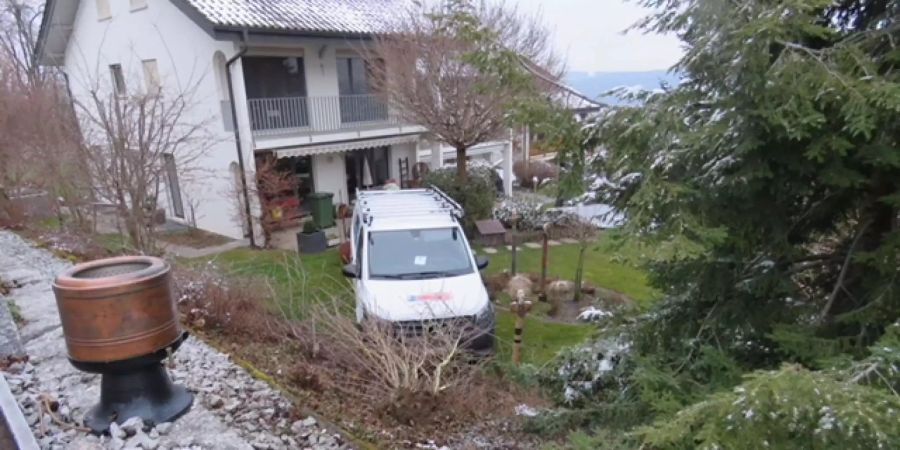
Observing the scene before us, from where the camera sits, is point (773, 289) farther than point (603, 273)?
No

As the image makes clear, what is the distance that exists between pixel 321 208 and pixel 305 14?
5574 mm

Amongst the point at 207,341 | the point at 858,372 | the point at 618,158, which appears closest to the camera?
the point at 858,372

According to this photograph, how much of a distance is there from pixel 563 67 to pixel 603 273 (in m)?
7.44

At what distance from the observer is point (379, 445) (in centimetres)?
378

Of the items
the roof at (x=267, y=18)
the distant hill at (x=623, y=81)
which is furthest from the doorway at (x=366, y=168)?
the distant hill at (x=623, y=81)

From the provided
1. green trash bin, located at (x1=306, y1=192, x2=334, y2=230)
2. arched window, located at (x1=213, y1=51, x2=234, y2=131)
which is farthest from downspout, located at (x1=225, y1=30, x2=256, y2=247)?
green trash bin, located at (x1=306, y1=192, x2=334, y2=230)

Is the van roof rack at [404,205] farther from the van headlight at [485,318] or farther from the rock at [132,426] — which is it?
the rock at [132,426]

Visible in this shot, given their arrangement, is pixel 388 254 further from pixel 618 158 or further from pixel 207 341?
pixel 618 158

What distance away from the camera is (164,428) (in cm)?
365

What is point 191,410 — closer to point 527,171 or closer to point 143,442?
point 143,442

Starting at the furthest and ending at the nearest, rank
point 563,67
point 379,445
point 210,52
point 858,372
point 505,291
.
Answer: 1. point 563,67
2. point 210,52
3. point 505,291
4. point 379,445
5. point 858,372

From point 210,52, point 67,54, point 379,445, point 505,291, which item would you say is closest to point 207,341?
point 379,445

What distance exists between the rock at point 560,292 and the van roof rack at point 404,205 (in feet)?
7.85

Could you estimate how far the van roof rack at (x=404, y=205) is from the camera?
30.2 ft
